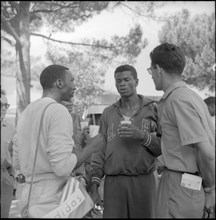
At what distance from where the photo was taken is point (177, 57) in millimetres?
2275

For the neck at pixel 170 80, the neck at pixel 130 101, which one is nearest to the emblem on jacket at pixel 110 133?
the neck at pixel 130 101

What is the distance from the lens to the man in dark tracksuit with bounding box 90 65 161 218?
290 centimetres

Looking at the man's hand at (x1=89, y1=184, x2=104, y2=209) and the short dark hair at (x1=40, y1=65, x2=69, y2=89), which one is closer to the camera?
the short dark hair at (x1=40, y1=65, x2=69, y2=89)

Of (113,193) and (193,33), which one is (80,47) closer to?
(113,193)

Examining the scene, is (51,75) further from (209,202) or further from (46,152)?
(209,202)

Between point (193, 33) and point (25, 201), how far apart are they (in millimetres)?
16531

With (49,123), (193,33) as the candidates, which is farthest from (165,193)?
(193,33)

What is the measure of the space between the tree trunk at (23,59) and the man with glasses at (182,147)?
6423 mm

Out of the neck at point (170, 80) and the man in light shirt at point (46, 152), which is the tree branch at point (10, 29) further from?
the neck at point (170, 80)

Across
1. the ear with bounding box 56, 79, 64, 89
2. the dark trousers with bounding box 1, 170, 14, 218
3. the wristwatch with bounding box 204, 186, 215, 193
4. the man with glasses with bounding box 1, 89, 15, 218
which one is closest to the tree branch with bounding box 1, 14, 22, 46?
the man with glasses with bounding box 1, 89, 15, 218

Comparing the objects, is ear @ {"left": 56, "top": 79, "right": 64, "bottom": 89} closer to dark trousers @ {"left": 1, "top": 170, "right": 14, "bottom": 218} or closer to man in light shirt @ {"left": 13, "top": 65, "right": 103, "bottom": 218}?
man in light shirt @ {"left": 13, "top": 65, "right": 103, "bottom": 218}

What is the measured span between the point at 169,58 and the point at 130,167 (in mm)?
979

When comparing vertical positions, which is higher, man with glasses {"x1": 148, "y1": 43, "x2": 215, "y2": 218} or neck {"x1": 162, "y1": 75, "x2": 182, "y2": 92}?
neck {"x1": 162, "y1": 75, "x2": 182, "y2": 92}

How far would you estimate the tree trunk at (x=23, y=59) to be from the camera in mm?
8492
